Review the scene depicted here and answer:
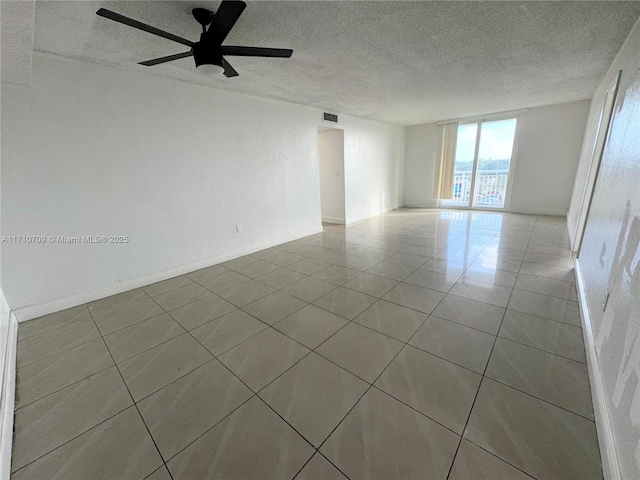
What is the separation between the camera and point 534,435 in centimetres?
117

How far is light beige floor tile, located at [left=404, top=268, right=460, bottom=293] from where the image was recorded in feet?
8.68

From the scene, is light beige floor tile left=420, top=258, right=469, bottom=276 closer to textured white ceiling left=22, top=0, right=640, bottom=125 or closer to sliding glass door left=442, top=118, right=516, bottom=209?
textured white ceiling left=22, top=0, right=640, bottom=125

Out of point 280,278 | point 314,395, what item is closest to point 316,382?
point 314,395

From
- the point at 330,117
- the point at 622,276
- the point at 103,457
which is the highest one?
the point at 330,117

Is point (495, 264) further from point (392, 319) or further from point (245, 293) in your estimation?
point (245, 293)

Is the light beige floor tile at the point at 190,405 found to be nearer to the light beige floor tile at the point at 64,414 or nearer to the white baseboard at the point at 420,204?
the light beige floor tile at the point at 64,414

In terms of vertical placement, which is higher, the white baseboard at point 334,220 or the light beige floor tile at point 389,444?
the white baseboard at point 334,220

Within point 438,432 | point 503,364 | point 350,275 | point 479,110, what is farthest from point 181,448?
point 479,110

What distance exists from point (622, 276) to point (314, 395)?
68.0 inches

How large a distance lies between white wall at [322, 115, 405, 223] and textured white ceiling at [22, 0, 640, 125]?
5.97ft

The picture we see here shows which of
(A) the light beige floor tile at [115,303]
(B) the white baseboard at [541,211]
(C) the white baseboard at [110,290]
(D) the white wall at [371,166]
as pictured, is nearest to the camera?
(C) the white baseboard at [110,290]

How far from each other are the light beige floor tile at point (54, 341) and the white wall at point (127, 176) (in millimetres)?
463

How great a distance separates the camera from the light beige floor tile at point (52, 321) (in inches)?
84.3

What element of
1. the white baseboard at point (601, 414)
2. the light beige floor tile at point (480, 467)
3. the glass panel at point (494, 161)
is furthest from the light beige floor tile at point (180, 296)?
the glass panel at point (494, 161)
